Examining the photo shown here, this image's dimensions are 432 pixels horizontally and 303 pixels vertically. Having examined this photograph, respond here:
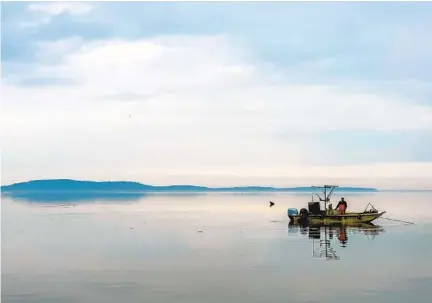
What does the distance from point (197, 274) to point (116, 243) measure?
53.2ft

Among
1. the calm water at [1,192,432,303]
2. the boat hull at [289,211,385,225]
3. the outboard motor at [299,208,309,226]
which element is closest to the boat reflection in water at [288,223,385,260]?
the calm water at [1,192,432,303]

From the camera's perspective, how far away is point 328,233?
53.0m

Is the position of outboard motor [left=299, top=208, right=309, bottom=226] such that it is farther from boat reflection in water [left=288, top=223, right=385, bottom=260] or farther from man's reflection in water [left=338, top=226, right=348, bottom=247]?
man's reflection in water [left=338, top=226, right=348, bottom=247]

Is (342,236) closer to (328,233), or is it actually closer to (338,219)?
(328,233)

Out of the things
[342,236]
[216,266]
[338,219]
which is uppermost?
[338,219]

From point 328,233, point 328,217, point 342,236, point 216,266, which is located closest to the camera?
point 216,266

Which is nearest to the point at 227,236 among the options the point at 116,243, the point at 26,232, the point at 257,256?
the point at 116,243

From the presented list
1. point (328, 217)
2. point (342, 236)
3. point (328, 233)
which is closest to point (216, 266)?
point (342, 236)

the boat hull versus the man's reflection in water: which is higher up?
the boat hull

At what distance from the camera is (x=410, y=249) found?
41.3 m

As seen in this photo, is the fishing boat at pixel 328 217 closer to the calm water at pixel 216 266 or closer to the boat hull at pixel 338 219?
the boat hull at pixel 338 219

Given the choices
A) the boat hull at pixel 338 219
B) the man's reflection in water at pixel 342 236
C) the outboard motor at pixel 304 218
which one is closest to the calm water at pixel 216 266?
the man's reflection in water at pixel 342 236

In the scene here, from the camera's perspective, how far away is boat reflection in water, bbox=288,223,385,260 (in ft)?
131

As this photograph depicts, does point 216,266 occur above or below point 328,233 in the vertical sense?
below
